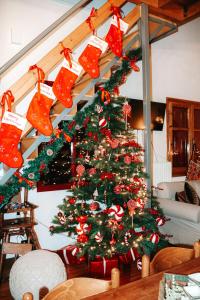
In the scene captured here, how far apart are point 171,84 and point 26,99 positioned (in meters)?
2.99

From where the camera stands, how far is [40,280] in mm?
1932

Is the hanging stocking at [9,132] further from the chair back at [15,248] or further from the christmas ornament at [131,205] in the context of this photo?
the christmas ornament at [131,205]

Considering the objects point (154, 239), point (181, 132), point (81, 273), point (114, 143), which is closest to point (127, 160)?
point (114, 143)

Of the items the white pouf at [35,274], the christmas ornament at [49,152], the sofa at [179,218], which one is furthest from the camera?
the sofa at [179,218]

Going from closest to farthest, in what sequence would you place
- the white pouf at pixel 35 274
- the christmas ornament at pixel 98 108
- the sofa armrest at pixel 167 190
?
the white pouf at pixel 35 274, the christmas ornament at pixel 98 108, the sofa armrest at pixel 167 190

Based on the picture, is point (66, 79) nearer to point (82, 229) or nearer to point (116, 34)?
point (116, 34)

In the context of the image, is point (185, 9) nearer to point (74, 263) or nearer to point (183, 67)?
point (183, 67)

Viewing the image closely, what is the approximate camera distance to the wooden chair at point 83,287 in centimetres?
115

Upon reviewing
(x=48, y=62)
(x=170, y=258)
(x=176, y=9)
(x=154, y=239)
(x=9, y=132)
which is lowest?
(x=154, y=239)

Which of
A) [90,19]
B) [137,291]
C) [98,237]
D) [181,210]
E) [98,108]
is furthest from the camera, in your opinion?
[181,210]

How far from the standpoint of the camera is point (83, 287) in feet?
3.90

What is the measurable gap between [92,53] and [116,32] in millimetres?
430

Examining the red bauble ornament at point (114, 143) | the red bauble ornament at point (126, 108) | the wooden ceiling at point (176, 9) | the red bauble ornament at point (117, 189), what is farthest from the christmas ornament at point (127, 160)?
the wooden ceiling at point (176, 9)

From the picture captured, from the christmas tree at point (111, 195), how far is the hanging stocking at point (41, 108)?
0.78m
